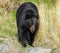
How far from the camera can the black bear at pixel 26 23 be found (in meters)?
9.18

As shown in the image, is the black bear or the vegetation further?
the vegetation

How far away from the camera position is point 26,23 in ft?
30.2

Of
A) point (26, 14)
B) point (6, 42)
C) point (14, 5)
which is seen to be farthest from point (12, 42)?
point (14, 5)

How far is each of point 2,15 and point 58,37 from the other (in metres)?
2.15

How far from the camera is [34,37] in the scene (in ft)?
32.9

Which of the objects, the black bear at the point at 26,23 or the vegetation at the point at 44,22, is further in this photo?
the vegetation at the point at 44,22

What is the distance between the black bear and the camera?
9180 millimetres

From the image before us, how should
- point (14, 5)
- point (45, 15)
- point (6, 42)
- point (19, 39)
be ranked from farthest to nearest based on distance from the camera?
point (14, 5), point (45, 15), point (19, 39), point (6, 42)

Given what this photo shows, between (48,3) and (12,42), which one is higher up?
(48,3)

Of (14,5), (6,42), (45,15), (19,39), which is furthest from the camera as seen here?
(14,5)

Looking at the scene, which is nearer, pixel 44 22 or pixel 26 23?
pixel 26 23

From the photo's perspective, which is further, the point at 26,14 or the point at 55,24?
the point at 55,24

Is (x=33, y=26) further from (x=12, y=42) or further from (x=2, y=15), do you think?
(x=2, y=15)

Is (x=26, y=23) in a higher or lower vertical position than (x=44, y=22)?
higher
